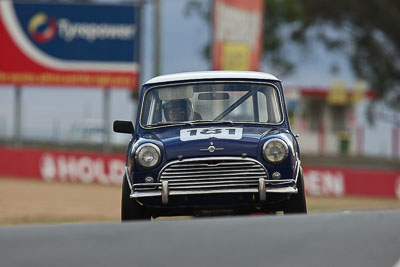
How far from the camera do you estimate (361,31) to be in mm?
54469

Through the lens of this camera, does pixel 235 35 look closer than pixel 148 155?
No

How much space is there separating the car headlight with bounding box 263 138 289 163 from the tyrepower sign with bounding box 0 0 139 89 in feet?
91.5

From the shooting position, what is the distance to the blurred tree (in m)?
52.7

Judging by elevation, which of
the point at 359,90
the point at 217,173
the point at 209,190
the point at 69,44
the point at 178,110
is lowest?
the point at 359,90

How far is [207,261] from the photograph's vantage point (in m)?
3.99

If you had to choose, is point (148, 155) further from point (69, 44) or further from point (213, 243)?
point (69, 44)

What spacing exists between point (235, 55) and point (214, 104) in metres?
18.5

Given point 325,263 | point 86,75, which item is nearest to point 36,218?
point 325,263

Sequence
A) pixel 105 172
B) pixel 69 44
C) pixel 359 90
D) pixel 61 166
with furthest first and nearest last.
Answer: pixel 359 90, pixel 69 44, pixel 61 166, pixel 105 172

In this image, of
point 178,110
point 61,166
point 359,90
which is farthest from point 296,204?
point 359,90

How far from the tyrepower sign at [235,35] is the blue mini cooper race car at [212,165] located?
705 inches

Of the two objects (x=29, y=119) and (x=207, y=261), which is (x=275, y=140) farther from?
(x=29, y=119)

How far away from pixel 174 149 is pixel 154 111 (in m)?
1.19

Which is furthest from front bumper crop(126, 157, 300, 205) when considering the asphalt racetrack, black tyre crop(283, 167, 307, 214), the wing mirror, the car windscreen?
the asphalt racetrack
